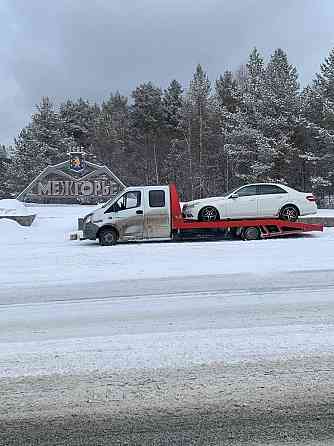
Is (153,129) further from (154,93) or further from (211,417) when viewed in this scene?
(211,417)

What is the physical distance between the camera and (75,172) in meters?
35.4

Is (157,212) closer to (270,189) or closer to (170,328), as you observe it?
(270,189)

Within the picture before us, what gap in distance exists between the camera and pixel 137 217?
16781 mm

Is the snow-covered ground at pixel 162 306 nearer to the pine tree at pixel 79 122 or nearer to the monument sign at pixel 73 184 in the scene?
the monument sign at pixel 73 184

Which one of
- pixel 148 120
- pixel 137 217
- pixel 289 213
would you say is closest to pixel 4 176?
pixel 148 120

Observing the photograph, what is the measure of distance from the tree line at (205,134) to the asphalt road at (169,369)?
31377mm

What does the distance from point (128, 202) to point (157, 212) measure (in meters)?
0.95

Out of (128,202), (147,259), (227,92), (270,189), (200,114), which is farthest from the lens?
(227,92)

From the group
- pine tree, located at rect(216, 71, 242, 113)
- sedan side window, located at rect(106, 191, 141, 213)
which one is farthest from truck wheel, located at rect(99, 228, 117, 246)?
pine tree, located at rect(216, 71, 242, 113)

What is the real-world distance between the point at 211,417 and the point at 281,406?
0.61 meters

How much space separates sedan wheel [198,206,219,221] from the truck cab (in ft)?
3.69

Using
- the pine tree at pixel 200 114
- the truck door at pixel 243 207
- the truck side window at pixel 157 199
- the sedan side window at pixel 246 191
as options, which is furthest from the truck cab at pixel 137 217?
the pine tree at pixel 200 114

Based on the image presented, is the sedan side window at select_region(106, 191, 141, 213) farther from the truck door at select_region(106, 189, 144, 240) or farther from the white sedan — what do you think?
the white sedan

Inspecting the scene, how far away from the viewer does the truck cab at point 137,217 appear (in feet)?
54.9
